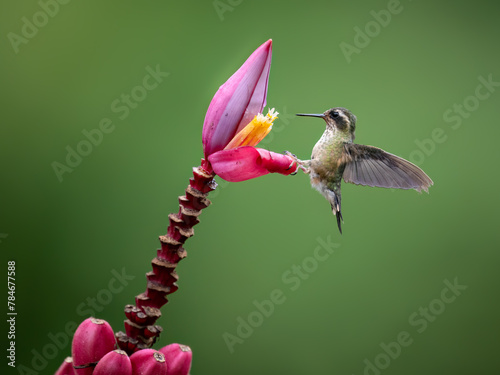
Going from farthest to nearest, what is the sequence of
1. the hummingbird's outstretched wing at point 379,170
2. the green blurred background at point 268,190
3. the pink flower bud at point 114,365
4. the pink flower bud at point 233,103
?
the green blurred background at point 268,190 → the hummingbird's outstretched wing at point 379,170 → the pink flower bud at point 233,103 → the pink flower bud at point 114,365

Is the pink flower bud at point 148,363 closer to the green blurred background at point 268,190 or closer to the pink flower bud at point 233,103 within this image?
the pink flower bud at point 233,103

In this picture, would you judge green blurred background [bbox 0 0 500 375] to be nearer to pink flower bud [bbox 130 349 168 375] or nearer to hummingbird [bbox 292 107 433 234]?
hummingbird [bbox 292 107 433 234]

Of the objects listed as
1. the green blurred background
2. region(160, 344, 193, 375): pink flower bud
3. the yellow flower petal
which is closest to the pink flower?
the yellow flower petal

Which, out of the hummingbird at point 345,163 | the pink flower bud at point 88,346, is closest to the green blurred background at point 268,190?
the hummingbird at point 345,163

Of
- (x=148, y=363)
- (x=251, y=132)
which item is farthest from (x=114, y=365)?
(x=251, y=132)

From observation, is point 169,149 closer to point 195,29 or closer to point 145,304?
point 195,29

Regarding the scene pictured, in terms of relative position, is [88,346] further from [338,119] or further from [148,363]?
[338,119]

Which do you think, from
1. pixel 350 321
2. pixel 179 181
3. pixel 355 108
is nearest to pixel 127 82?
pixel 179 181
